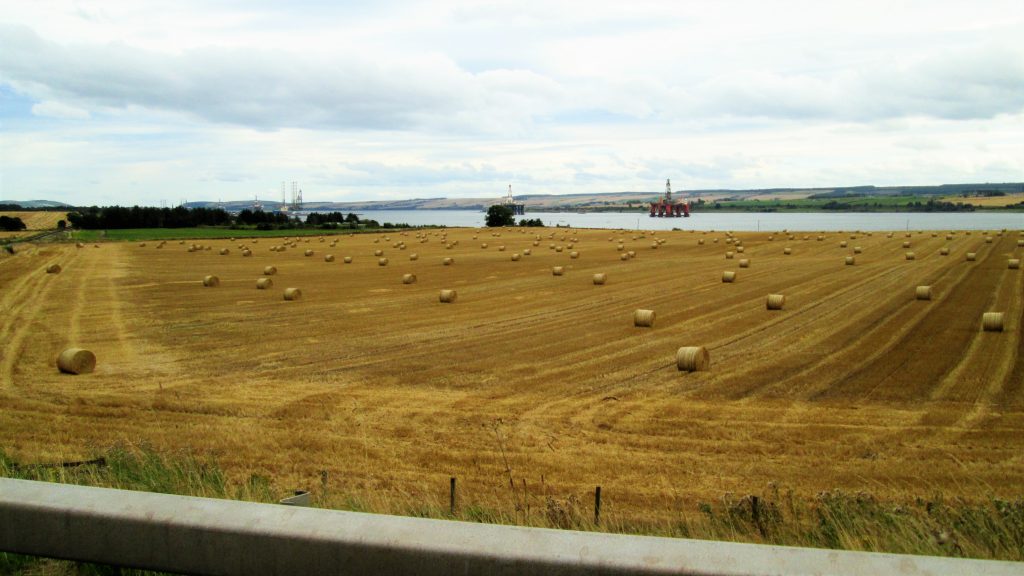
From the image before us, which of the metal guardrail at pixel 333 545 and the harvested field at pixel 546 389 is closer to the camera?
the metal guardrail at pixel 333 545

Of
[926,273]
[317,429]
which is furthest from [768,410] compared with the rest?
[926,273]

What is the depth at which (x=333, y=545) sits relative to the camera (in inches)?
131

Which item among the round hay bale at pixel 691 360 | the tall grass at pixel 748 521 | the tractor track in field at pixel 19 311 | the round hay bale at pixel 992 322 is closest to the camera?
the tall grass at pixel 748 521

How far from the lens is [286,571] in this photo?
11.1ft

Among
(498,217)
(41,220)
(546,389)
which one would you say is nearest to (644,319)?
(546,389)

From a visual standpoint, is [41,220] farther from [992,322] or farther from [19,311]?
[992,322]

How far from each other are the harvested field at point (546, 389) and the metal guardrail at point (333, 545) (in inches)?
150

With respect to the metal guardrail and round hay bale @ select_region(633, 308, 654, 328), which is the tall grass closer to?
the metal guardrail

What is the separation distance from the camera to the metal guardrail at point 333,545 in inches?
122

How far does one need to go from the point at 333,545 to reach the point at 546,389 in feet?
39.9

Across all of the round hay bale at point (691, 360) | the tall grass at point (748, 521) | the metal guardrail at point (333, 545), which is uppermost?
the metal guardrail at point (333, 545)

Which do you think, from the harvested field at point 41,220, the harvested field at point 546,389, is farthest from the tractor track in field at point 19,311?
the harvested field at point 41,220

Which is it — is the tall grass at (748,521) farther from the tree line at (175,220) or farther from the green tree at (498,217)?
the green tree at (498,217)

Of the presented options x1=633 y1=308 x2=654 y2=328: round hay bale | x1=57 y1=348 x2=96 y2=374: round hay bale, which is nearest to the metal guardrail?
x1=57 y1=348 x2=96 y2=374: round hay bale
